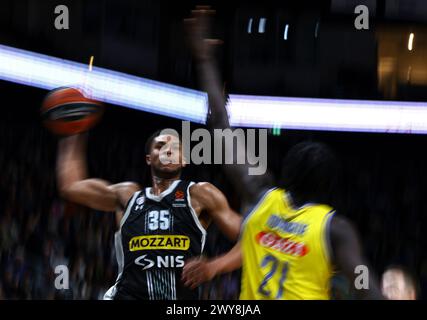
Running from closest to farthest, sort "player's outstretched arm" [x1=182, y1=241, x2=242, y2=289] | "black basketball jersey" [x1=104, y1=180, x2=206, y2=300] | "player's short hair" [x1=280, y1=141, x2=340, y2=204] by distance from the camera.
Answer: "player's short hair" [x1=280, y1=141, x2=340, y2=204], "player's outstretched arm" [x1=182, y1=241, x2=242, y2=289], "black basketball jersey" [x1=104, y1=180, x2=206, y2=300]

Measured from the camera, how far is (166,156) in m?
5.06

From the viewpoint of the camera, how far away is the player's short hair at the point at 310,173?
8.96 feet

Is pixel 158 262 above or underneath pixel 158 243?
underneath

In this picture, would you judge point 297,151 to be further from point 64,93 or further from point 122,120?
point 122,120

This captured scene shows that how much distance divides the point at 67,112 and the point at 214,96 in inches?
96.7

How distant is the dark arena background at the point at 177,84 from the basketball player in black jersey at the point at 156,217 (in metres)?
4.12

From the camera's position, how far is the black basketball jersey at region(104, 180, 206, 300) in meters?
4.77

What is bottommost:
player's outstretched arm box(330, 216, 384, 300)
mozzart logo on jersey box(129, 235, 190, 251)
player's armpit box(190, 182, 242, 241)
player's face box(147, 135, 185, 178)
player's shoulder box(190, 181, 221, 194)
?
player's outstretched arm box(330, 216, 384, 300)

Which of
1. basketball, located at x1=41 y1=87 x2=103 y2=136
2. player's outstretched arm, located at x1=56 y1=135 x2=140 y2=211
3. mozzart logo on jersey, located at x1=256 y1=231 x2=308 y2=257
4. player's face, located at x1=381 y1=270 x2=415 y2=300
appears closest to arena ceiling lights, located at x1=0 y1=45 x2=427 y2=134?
basketball, located at x1=41 y1=87 x2=103 y2=136

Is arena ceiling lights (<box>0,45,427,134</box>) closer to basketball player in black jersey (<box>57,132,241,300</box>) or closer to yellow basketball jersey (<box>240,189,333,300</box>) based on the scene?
basketball player in black jersey (<box>57,132,241,300</box>)

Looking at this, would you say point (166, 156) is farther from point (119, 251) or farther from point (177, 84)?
point (177, 84)

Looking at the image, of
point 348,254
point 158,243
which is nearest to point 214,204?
point 158,243

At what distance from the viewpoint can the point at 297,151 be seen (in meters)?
2.77
